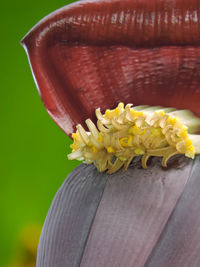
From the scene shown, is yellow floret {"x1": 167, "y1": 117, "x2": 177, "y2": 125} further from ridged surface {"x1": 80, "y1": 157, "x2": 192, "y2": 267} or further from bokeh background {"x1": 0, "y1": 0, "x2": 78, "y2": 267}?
bokeh background {"x1": 0, "y1": 0, "x2": 78, "y2": 267}

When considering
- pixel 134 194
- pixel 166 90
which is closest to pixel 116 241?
pixel 134 194

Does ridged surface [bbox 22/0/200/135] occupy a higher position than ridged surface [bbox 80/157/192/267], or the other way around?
ridged surface [bbox 22/0/200/135]

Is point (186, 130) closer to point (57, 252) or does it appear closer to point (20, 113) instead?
point (57, 252)

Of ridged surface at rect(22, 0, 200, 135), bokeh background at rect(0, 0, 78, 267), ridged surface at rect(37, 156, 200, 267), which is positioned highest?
ridged surface at rect(22, 0, 200, 135)

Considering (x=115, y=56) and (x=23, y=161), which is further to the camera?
(x=23, y=161)

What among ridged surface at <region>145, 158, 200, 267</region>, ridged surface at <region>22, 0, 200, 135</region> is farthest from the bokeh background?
ridged surface at <region>145, 158, 200, 267</region>

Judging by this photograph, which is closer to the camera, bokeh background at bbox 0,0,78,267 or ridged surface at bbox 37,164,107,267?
ridged surface at bbox 37,164,107,267

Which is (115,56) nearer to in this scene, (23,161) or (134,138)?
(134,138)

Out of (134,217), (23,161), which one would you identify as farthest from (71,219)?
(23,161)
